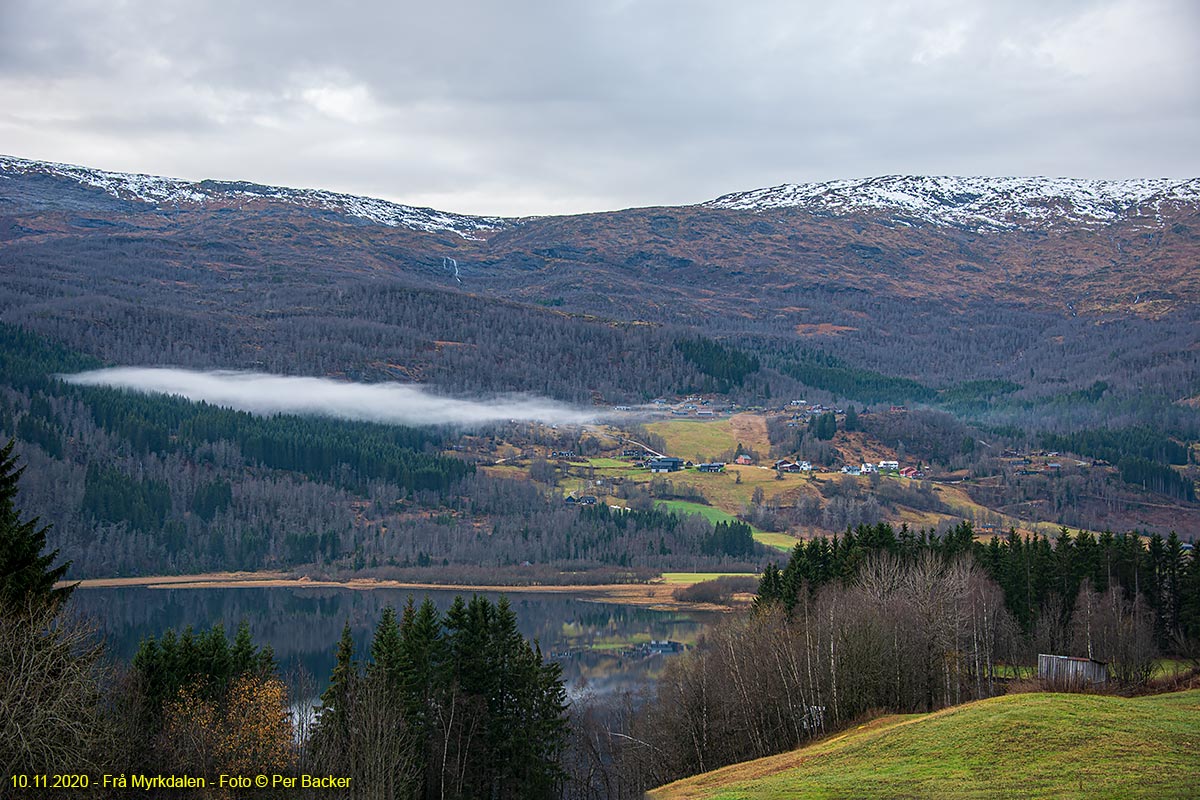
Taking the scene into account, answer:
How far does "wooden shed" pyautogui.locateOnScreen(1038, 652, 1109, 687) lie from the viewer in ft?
176

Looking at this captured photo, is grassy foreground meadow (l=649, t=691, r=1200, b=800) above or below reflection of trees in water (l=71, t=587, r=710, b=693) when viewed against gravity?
above

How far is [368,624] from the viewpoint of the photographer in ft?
404

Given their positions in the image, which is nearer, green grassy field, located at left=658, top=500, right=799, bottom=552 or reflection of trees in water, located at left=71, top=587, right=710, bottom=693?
reflection of trees in water, located at left=71, top=587, right=710, bottom=693

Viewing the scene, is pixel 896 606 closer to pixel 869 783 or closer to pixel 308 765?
pixel 869 783

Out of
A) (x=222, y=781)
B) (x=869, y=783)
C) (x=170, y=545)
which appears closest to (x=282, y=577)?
(x=170, y=545)

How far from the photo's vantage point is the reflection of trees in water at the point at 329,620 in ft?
330

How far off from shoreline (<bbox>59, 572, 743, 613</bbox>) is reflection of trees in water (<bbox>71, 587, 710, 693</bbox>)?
11.7 ft

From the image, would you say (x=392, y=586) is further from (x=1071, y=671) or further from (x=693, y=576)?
(x=1071, y=671)

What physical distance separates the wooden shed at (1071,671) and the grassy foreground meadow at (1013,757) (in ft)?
36.2

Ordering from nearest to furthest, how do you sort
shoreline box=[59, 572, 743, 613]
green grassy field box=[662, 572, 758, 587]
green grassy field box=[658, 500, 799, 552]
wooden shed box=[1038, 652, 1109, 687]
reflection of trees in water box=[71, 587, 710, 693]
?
wooden shed box=[1038, 652, 1109, 687] → reflection of trees in water box=[71, 587, 710, 693] → shoreline box=[59, 572, 743, 613] → green grassy field box=[662, 572, 758, 587] → green grassy field box=[658, 500, 799, 552]

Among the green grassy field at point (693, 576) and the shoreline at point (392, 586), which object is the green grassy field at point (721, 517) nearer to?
the green grassy field at point (693, 576)

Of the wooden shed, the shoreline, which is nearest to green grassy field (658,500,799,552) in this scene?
the shoreline

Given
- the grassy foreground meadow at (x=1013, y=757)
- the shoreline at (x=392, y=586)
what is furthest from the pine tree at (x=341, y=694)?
the shoreline at (x=392, y=586)

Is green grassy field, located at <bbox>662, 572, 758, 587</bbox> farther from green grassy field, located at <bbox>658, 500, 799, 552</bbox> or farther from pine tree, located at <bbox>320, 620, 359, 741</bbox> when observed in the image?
pine tree, located at <bbox>320, 620, 359, 741</bbox>
